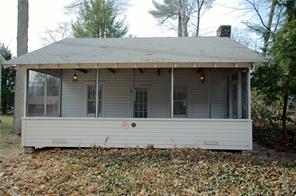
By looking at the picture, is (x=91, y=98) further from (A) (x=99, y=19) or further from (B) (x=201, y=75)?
(A) (x=99, y=19)

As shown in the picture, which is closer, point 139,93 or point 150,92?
point 150,92

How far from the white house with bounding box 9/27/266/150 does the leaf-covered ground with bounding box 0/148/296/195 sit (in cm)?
86

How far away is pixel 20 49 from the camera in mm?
15797

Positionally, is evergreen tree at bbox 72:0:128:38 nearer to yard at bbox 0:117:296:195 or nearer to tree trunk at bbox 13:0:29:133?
tree trunk at bbox 13:0:29:133

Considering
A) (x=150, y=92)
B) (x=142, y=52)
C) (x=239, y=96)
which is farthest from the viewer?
(x=150, y=92)

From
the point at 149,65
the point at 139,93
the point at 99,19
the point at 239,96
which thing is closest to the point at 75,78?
the point at 139,93

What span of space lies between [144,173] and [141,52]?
5.50 m

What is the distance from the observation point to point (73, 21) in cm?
3147

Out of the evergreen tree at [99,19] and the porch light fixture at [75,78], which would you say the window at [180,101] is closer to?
the porch light fixture at [75,78]

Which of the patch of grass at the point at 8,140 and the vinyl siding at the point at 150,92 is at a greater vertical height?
the vinyl siding at the point at 150,92

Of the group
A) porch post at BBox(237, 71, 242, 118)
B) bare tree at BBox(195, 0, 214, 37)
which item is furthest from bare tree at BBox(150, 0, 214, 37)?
porch post at BBox(237, 71, 242, 118)

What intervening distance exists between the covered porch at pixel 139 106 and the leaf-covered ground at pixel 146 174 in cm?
83

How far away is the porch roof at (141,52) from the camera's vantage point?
437 inches

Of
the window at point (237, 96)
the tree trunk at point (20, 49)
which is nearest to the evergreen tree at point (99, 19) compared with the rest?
the tree trunk at point (20, 49)
